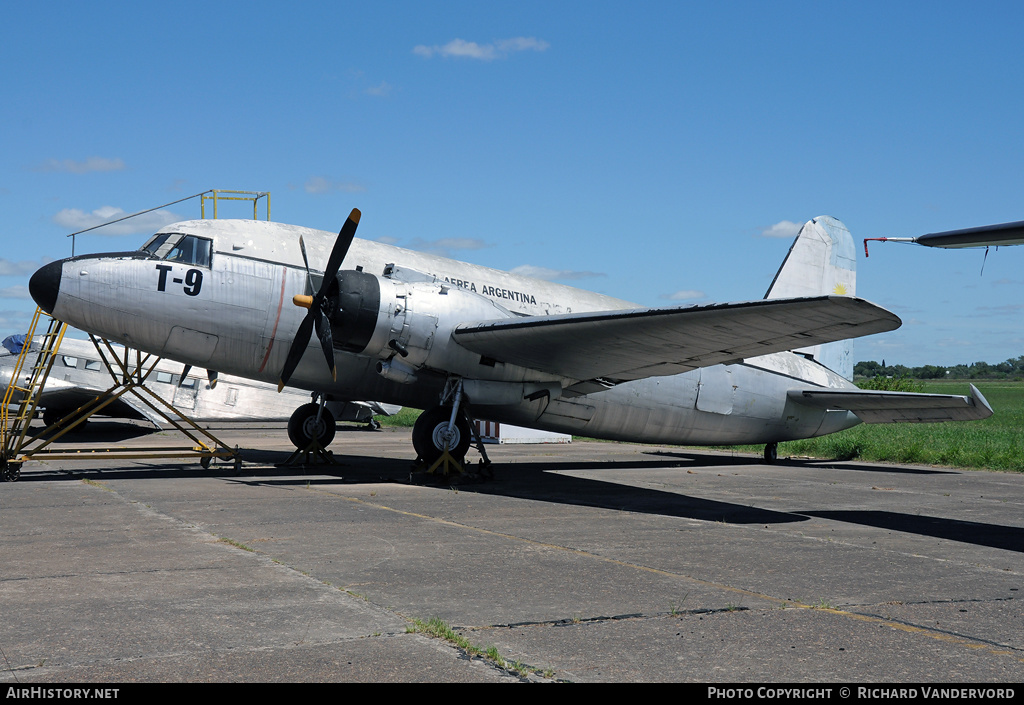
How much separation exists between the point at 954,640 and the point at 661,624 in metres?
1.65

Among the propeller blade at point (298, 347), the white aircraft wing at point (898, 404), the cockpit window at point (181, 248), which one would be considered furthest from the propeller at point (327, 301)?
the white aircraft wing at point (898, 404)

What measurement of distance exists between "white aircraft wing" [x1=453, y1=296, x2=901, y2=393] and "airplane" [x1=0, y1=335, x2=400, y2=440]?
13613 mm

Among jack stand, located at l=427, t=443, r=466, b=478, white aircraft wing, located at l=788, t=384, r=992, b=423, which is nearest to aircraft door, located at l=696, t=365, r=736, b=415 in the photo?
white aircraft wing, located at l=788, t=384, r=992, b=423

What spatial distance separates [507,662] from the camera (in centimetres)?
427

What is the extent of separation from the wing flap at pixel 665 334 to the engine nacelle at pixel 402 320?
0.32m

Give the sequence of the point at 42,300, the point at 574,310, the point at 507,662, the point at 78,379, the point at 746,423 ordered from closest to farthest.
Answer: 1. the point at 507,662
2. the point at 42,300
3. the point at 574,310
4. the point at 746,423
5. the point at 78,379

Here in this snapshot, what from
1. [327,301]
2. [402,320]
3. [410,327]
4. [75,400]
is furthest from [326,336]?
[75,400]

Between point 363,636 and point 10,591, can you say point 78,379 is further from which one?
point 363,636

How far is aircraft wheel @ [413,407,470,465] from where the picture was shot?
13477 millimetres

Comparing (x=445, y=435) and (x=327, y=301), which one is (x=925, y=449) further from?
(x=327, y=301)

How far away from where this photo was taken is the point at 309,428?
1695 cm
